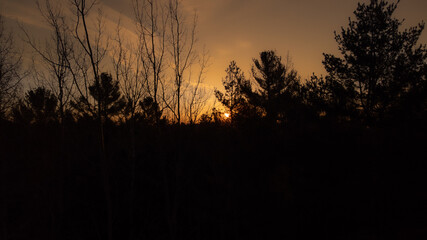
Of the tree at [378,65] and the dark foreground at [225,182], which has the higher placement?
the tree at [378,65]

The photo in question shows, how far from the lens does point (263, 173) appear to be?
9.88 meters

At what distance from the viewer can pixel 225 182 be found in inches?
378

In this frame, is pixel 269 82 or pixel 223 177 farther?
pixel 269 82

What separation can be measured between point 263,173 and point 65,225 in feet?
24.4

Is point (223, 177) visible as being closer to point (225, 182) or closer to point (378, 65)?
point (225, 182)

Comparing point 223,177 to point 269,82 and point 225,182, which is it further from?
point 269,82

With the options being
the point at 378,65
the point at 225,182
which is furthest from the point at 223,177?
the point at 378,65

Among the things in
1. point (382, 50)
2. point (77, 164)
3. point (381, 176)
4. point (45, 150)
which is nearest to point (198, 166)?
point (77, 164)

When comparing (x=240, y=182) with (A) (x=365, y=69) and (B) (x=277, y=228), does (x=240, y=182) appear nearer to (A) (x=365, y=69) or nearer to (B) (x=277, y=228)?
(B) (x=277, y=228)

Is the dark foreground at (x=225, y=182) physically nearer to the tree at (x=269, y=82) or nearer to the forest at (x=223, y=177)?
the forest at (x=223, y=177)

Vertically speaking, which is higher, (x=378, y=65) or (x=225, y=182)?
(x=378, y=65)

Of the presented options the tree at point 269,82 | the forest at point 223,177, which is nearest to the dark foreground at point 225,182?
the forest at point 223,177

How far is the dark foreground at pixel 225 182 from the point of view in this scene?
8938mm

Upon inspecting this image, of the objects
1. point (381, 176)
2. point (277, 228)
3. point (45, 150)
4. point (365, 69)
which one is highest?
point (365, 69)
